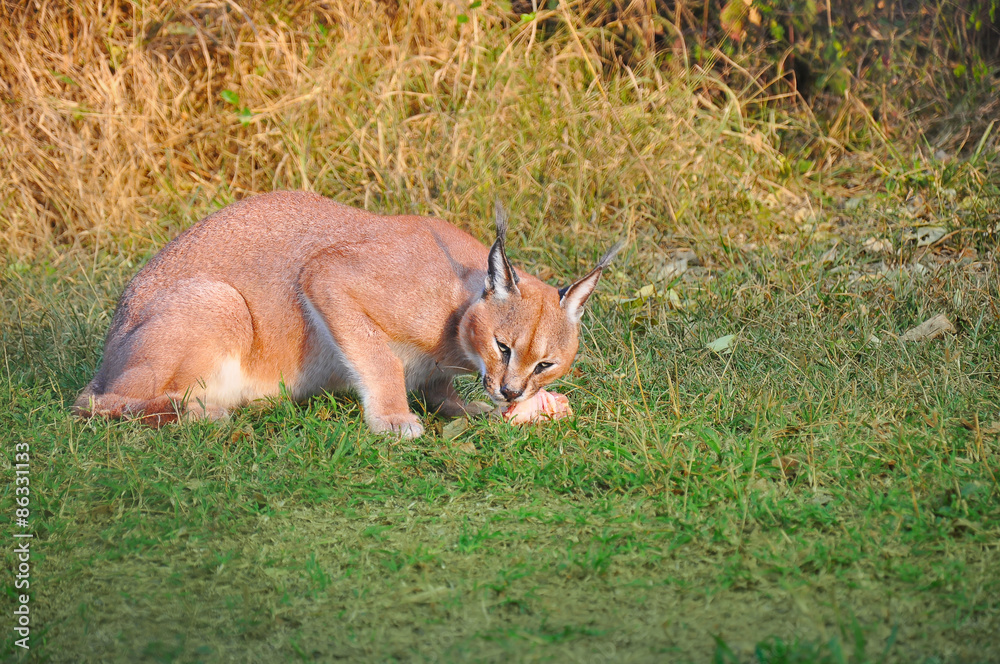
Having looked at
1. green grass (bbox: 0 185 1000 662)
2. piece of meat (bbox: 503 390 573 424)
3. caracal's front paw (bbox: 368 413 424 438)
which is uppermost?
green grass (bbox: 0 185 1000 662)

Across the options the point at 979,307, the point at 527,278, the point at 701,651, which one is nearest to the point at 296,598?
the point at 701,651

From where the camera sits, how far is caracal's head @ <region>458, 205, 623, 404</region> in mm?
4387

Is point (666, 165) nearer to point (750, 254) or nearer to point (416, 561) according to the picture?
point (750, 254)

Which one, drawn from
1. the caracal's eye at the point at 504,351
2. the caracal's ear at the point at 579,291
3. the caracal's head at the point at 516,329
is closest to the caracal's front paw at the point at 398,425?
the caracal's head at the point at 516,329

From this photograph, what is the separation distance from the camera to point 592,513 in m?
3.57

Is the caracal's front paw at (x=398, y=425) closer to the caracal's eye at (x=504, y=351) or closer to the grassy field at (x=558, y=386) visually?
the grassy field at (x=558, y=386)

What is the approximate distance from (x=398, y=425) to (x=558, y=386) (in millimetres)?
931

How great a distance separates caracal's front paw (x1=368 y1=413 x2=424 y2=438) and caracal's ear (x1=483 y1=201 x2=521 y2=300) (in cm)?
67

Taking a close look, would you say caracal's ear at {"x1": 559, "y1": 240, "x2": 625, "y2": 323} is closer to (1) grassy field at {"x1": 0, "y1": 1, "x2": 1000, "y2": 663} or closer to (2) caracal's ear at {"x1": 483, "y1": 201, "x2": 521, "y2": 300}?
(2) caracal's ear at {"x1": 483, "y1": 201, "x2": 521, "y2": 300}

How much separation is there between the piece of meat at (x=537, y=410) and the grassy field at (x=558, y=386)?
13 centimetres

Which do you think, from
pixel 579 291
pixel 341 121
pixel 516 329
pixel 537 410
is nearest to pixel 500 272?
pixel 516 329

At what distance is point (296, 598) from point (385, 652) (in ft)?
1.45

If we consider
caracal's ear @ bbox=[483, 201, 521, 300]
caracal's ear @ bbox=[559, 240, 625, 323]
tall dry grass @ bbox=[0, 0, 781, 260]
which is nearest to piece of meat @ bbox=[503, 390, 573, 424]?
caracal's ear @ bbox=[559, 240, 625, 323]

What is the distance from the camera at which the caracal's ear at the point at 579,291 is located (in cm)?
444
